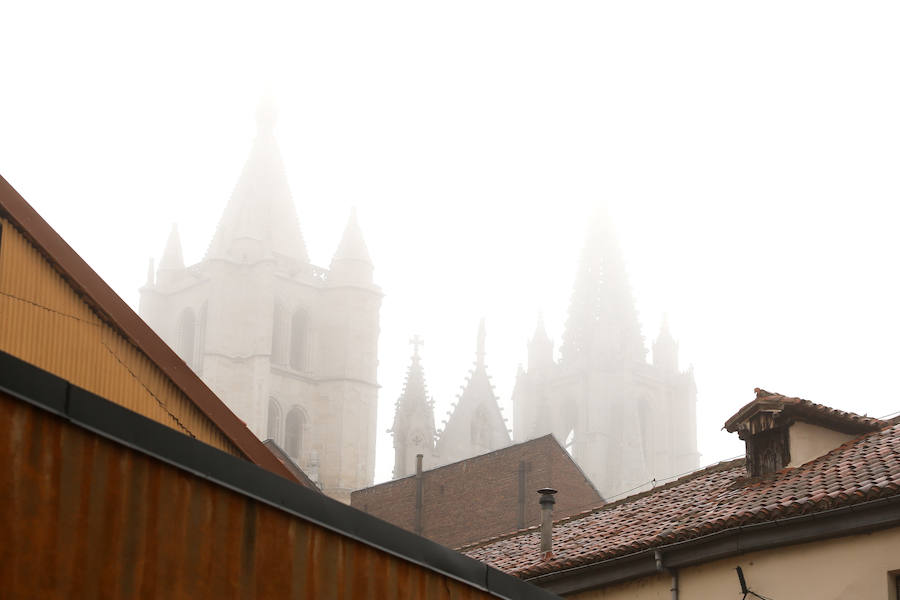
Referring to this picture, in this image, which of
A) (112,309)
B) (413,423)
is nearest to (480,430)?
(413,423)

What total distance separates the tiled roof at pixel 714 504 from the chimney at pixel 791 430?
23 cm

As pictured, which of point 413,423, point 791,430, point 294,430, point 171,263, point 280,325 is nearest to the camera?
point 791,430

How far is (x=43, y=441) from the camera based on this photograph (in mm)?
7488

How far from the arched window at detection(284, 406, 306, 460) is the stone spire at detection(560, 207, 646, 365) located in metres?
20.5

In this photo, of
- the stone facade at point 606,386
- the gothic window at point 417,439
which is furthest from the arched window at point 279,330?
the stone facade at point 606,386

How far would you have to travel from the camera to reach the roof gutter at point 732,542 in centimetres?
1399

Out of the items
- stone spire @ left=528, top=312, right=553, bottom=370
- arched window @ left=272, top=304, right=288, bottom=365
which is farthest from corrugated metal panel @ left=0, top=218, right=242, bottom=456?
stone spire @ left=528, top=312, right=553, bottom=370

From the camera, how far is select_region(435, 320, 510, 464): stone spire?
8369 centimetres

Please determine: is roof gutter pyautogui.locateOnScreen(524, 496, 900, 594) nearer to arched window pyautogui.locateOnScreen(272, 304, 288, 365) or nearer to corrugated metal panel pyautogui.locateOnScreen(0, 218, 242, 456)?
corrugated metal panel pyautogui.locateOnScreen(0, 218, 242, 456)

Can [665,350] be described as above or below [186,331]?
above

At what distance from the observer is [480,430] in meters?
84.9

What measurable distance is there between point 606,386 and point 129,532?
84.2m

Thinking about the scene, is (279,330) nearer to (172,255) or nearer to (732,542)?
(172,255)

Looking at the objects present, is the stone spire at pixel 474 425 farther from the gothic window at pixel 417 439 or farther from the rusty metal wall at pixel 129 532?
the rusty metal wall at pixel 129 532
